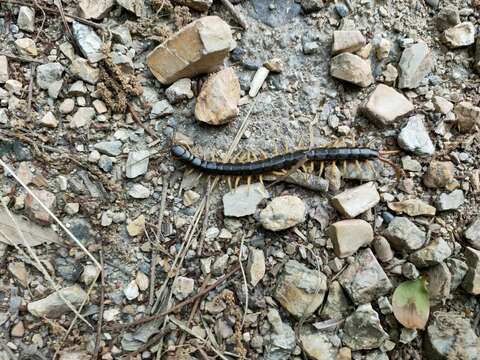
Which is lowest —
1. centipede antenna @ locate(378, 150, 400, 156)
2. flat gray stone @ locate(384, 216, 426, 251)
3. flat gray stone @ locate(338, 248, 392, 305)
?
flat gray stone @ locate(338, 248, 392, 305)

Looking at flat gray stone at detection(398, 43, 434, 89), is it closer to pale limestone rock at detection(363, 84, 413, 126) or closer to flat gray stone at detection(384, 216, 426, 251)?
pale limestone rock at detection(363, 84, 413, 126)

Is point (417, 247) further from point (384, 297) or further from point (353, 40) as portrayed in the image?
point (353, 40)

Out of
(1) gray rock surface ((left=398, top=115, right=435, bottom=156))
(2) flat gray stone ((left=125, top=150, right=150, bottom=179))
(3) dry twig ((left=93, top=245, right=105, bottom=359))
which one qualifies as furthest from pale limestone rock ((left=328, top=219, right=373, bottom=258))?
(3) dry twig ((left=93, top=245, right=105, bottom=359))

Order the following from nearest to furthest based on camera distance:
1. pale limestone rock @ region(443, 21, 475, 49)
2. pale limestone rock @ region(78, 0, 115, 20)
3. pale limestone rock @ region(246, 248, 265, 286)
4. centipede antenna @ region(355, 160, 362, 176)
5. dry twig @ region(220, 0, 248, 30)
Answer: pale limestone rock @ region(246, 248, 265, 286) → pale limestone rock @ region(78, 0, 115, 20) → centipede antenna @ region(355, 160, 362, 176) → dry twig @ region(220, 0, 248, 30) → pale limestone rock @ region(443, 21, 475, 49)

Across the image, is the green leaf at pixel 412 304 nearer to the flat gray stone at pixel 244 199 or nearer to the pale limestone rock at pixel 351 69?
the flat gray stone at pixel 244 199

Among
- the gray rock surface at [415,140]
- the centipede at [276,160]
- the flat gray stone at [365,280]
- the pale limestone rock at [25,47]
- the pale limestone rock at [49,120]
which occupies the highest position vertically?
the pale limestone rock at [25,47]

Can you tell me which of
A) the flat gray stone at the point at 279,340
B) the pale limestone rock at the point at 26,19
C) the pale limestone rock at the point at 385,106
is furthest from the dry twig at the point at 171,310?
the pale limestone rock at the point at 26,19
